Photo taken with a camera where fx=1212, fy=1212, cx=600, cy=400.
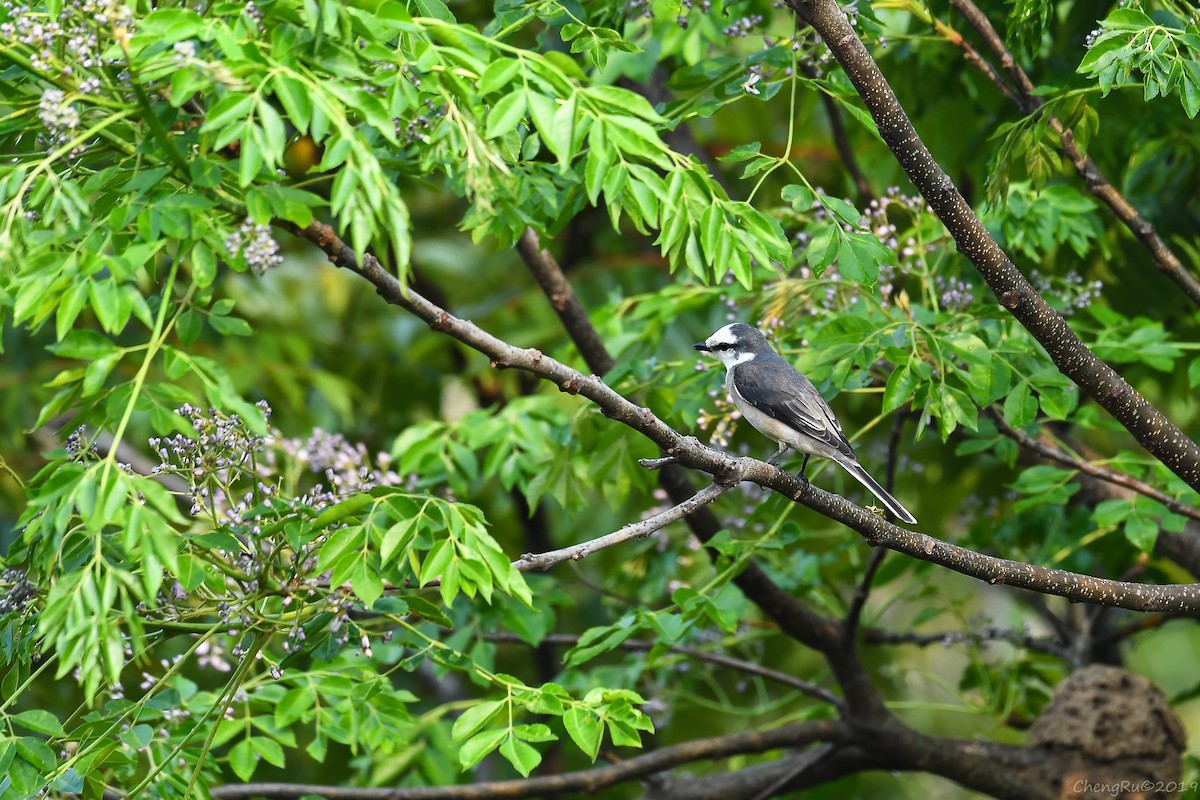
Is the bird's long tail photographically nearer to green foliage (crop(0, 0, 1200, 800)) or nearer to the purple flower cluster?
Answer: green foliage (crop(0, 0, 1200, 800))

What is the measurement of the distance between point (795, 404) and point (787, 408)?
0.04 metres

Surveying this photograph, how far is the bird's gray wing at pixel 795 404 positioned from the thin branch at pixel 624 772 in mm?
1257

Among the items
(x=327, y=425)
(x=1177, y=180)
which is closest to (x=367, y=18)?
(x=1177, y=180)

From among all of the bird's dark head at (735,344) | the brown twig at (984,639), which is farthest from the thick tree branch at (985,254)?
the brown twig at (984,639)

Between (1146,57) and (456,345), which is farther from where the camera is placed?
(456,345)

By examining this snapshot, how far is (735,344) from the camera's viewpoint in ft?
15.9

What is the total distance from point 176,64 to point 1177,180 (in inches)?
174

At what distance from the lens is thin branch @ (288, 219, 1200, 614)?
112 inches

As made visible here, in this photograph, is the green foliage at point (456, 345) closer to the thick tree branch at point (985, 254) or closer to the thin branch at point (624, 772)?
the thick tree branch at point (985, 254)

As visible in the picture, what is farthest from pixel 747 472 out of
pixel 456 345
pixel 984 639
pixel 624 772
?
pixel 456 345

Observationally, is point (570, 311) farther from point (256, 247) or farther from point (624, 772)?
point (256, 247)

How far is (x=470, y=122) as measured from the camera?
2570 mm

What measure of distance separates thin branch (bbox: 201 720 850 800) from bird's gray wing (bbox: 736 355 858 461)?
1.26 metres

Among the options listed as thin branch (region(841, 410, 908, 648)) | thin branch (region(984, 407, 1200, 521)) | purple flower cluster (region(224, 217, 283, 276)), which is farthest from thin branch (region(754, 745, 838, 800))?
purple flower cluster (region(224, 217, 283, 276))
